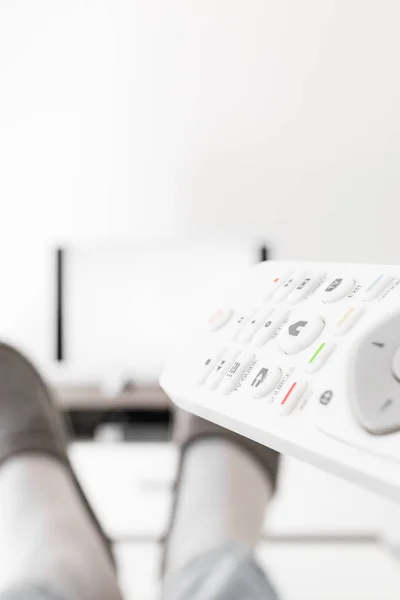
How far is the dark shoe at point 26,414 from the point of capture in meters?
0.70

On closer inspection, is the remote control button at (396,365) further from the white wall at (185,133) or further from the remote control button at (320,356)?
the white wall at (185,133)

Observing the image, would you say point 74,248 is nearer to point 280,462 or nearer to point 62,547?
point 280,462

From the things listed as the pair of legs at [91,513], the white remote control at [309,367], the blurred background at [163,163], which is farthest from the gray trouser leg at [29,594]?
the blurred background at [163,163]

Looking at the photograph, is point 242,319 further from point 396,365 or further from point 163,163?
point 163,163

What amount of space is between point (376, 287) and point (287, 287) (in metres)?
0.05

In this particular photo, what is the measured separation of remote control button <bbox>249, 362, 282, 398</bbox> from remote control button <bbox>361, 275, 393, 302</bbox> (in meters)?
0.04

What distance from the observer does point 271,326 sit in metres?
0.30

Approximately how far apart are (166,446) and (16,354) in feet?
1.41

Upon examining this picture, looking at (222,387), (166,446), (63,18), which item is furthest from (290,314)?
(63,18)

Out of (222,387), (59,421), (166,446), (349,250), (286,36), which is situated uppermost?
(286,36)

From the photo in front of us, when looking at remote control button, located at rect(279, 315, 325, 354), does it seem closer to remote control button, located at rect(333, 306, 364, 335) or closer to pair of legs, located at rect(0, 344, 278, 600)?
remote control button, located at rect(333, 306, 364, 335)

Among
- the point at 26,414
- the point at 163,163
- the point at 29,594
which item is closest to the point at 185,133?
the point at 163,163

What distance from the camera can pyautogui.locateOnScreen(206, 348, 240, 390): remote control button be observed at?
0.96ft

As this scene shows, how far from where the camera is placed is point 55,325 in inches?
58.6
